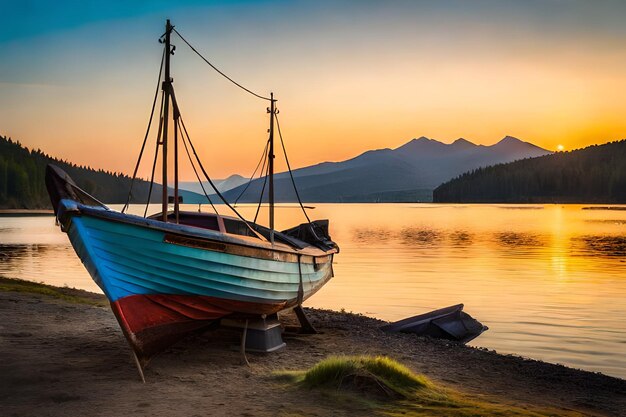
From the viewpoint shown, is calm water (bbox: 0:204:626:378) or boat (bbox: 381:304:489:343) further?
calm water (bbox: 0:204:626:378)

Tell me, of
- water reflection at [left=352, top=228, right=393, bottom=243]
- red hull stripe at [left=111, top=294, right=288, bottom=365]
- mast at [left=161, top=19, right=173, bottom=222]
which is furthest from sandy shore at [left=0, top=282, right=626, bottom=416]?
water reflection at [left=352, top=228, right=393, bottom=243]

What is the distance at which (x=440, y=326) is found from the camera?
19938 millimetres

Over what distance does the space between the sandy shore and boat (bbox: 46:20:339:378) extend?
935 mm

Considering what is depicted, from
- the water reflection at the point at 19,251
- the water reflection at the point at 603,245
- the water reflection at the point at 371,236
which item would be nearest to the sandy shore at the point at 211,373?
the water reflection at the point at 19,251

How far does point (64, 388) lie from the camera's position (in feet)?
35.5

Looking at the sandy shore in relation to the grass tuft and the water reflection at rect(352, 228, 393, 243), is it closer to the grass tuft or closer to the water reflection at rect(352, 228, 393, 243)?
the grass tuft

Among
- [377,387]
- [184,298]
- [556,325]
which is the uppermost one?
[184,298]

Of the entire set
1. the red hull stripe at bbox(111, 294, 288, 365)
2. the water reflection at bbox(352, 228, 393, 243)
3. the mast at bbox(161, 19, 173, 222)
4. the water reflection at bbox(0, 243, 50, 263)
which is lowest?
the water reflection at bbox(352, 228, 393, 243)

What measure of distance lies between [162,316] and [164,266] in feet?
3.31

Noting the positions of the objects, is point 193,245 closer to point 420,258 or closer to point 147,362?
point 147,362

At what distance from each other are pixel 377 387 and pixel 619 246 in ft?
213

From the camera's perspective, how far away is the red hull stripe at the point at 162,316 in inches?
465

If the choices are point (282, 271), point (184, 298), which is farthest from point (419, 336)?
point (184, 298)

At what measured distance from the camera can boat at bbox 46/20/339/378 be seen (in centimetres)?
1163
